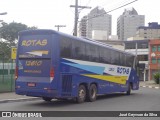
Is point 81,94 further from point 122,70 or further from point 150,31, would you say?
point 150,31

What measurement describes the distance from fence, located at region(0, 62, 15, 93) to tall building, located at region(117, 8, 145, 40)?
7145cm

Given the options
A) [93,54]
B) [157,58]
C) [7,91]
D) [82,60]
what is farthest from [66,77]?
[157,58]

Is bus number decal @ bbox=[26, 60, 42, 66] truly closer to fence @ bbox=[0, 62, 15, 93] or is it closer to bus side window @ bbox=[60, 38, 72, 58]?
bus side window @ bbox=[60, 38, 72, 58]

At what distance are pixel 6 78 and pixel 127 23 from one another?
77659 mm

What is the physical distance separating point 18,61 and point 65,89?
2.71 meters

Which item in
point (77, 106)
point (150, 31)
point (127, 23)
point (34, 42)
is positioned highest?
point (150, 31)

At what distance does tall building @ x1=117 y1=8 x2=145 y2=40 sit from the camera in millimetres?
98000

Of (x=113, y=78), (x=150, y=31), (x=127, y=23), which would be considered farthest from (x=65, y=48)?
(x=150, y=31)

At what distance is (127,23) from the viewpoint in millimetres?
99438

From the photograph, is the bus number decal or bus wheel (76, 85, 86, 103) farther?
bus wheel (76, 85, 86, 103)

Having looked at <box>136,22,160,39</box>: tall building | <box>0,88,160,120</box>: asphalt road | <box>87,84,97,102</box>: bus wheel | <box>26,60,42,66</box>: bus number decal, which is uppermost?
<box>136,22,160,39</box>: tall building

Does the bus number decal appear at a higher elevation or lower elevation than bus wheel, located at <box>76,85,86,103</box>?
higher

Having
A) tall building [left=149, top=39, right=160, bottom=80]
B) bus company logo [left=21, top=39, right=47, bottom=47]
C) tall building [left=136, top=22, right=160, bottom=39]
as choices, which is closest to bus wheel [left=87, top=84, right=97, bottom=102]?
bus company logo [left=21, top=39, right=47, bottom=47]

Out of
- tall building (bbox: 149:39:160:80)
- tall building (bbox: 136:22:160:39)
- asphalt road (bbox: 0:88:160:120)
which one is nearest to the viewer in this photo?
asphalt road (bbox: 0:88:160:120)
